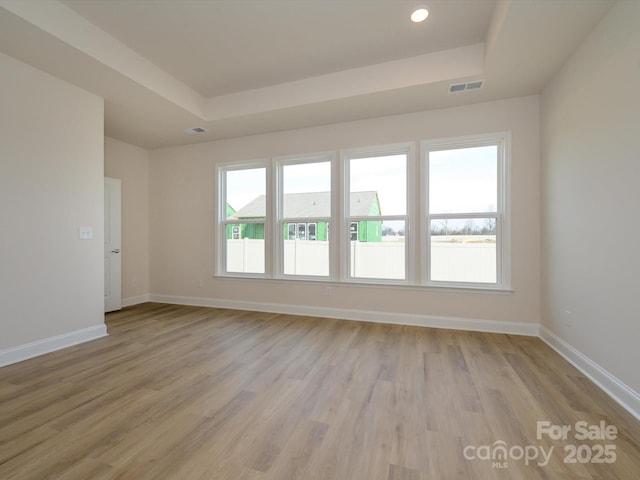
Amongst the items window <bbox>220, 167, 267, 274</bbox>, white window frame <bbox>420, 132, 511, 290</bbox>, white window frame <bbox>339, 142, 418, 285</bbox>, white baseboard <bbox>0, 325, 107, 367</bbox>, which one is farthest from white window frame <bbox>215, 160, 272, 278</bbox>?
white window frame <bbox>420, 132, 511, 290</bbox>

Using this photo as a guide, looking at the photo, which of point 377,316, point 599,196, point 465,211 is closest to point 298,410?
point 377,316

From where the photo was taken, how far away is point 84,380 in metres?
2.34

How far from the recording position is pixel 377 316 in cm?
401

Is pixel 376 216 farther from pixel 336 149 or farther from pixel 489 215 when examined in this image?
pixel 489 215

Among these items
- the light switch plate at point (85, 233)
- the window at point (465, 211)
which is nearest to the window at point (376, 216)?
the window at point (465, 211)

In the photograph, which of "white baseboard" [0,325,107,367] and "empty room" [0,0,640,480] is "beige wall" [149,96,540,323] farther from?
"white baseboard" [0,325,107,367]

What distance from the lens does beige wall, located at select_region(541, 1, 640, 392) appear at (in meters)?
1.95

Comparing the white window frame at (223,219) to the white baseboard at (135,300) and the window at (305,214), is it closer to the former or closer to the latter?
the window at (305,214)

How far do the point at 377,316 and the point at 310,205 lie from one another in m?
1.91

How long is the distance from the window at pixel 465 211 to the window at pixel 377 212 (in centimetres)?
35

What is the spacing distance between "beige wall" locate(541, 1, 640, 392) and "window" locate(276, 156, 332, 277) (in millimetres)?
2703

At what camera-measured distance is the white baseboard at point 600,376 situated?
1.89 metres

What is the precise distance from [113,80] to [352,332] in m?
3.87

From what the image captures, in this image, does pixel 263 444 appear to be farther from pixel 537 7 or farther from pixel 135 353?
pixel 537 7
